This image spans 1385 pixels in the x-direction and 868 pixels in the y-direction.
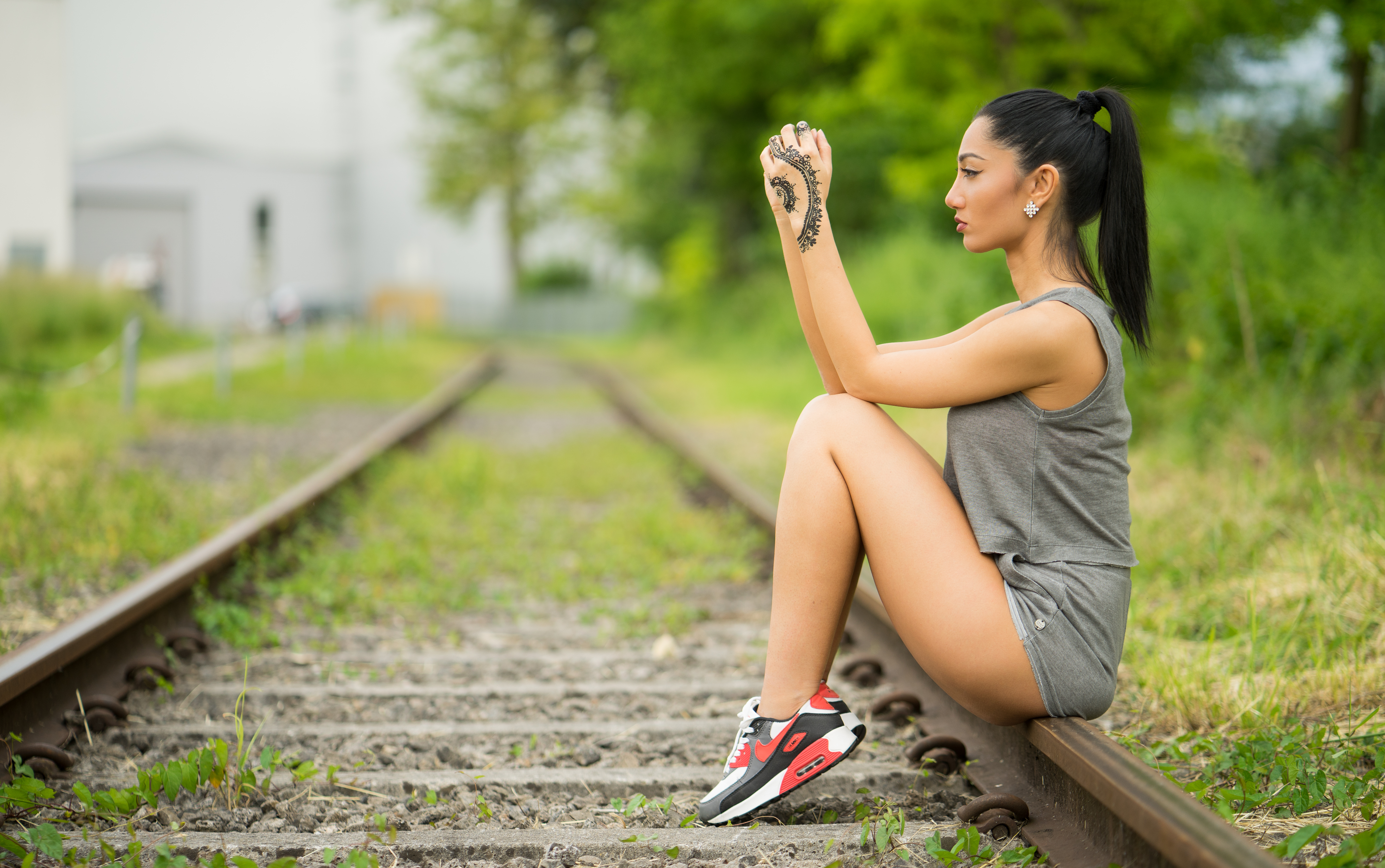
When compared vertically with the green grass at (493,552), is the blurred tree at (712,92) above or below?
above

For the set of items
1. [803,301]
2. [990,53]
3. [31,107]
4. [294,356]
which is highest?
[31,107]

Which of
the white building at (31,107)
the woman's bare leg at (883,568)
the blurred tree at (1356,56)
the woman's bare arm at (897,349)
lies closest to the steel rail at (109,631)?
the woman's bare leg at (883,568)

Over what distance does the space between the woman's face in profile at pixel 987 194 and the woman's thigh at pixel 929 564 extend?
40 cm

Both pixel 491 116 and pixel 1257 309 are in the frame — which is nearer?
pixel 1257 309

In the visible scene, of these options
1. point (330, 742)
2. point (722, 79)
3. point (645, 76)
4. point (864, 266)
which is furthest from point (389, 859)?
point (645, 76)

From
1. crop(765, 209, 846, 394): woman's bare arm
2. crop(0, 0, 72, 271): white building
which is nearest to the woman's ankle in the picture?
crop(765, 209, 846, 394): woman's bare arm

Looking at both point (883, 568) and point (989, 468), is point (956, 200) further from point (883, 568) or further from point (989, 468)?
point (883, 568)

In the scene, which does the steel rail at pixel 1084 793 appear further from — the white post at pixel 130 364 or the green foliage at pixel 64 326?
the green foliage at pixel 64 326

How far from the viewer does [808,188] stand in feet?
7.26

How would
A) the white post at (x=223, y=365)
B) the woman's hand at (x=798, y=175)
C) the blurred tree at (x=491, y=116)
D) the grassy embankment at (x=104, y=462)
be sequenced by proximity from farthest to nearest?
the blurred tree at (x=491, y=116) < the white post at (x=223, y=365) < the grassy embankment at (x=104, y=462) < the woman's hand at (x=798, y=175)

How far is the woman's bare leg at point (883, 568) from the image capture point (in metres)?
2.07

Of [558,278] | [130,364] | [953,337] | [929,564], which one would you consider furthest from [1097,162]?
[558,278]

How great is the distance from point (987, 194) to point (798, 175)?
1.22 ft

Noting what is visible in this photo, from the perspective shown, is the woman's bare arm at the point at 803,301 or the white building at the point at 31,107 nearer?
the woman's bare arm at the point at 803,301
